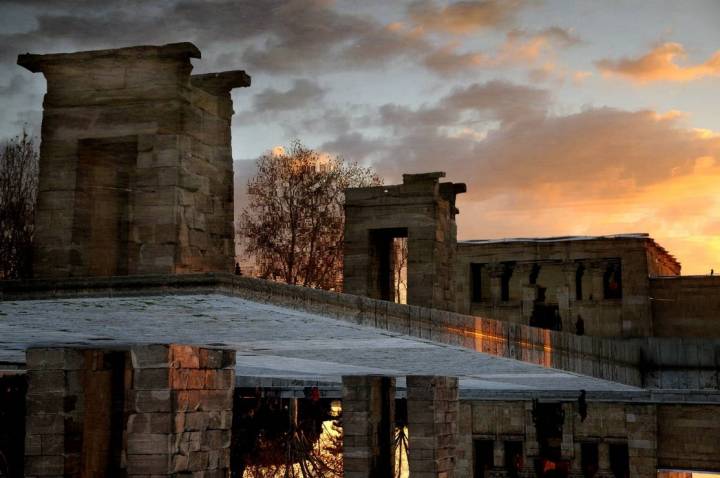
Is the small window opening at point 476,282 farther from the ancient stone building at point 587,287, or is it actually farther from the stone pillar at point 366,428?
the stone pillar at point 366,428

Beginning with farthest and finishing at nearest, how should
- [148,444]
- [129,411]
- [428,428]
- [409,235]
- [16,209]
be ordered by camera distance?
[16,209] → [409,235] → [428,428] → [129,411] → [148,444]

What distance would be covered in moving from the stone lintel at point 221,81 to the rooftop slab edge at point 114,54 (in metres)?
0.58

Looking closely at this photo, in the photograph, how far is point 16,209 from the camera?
32.9m

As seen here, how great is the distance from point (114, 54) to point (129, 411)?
499cm

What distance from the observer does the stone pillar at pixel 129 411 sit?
38.7ft

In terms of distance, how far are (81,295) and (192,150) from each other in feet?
14.3

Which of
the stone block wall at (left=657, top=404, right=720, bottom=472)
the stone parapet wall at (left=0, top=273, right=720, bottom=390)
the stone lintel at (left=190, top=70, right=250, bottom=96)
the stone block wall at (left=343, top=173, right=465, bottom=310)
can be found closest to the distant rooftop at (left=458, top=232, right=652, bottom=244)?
the stone block wall at (left=657, top=404, right=720, bottom=472)

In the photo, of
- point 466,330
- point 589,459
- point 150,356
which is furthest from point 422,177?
point 589,459

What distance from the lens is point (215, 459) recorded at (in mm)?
12766

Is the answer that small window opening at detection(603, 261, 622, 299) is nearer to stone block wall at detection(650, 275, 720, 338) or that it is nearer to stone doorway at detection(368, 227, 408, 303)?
stone block wall at detection(650, 275, 720, 338)

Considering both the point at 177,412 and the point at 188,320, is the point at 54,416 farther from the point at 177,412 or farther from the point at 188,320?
the point at 188,320

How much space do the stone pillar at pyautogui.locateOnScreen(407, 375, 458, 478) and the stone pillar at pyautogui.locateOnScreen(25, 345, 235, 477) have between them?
8.23 metres

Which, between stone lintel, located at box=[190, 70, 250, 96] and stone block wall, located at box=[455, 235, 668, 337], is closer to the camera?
stone lintel, located at box=[190, 70, 250, 96]

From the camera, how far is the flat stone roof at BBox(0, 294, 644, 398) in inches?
368
